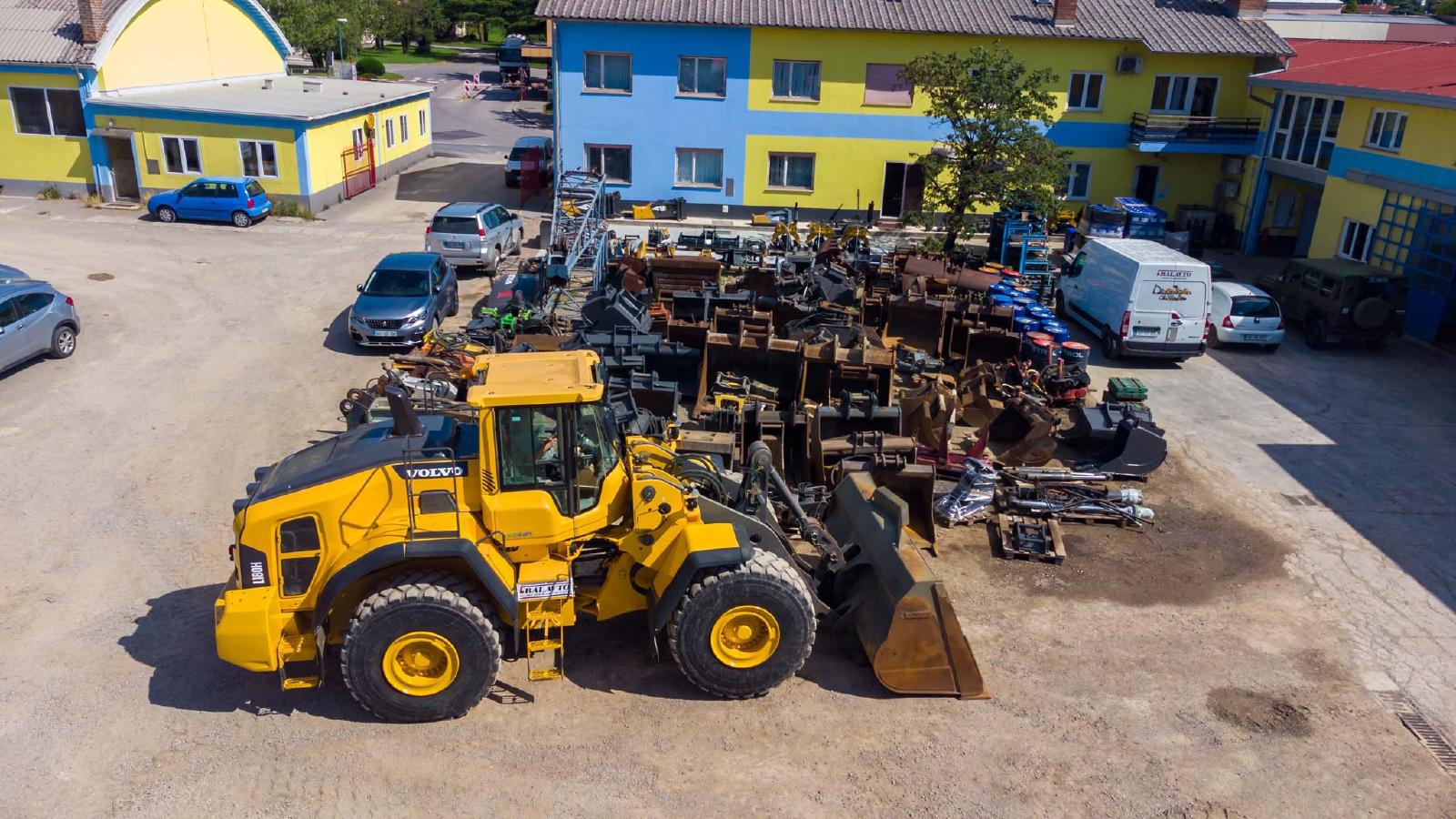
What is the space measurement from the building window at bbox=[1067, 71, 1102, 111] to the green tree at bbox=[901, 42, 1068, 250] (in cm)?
601

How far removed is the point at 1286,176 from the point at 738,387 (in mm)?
20618

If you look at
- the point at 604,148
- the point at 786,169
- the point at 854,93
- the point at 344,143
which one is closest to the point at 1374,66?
the point at 854,93

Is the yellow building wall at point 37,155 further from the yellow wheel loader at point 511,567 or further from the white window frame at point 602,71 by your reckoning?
the yellow wheel loader at point 511,567

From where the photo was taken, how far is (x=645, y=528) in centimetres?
880

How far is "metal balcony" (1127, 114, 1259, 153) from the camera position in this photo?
3028 centimetres

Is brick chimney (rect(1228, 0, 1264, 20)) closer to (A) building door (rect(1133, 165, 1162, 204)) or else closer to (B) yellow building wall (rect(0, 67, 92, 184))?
(A) building door (rect(1133, 165, 1162, 204))

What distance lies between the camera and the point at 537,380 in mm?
8484

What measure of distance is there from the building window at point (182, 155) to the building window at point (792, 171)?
54.3 ft

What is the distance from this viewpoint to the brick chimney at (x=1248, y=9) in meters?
31.2

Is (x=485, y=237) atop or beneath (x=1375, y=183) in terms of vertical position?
beneath

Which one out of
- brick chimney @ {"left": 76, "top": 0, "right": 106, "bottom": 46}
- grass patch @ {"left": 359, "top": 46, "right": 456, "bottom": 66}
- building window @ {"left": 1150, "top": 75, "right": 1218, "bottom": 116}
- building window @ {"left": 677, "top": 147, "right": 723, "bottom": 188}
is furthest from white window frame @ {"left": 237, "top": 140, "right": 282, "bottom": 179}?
grass patch @ {"left": 359, "top": 46, "right": 456, "bottom": 66}

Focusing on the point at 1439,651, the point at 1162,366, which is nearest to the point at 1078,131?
the point at 1162,366

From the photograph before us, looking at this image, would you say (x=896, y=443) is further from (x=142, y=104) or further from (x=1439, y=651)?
(x=142, y=104)

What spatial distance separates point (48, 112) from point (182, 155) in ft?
12.9
